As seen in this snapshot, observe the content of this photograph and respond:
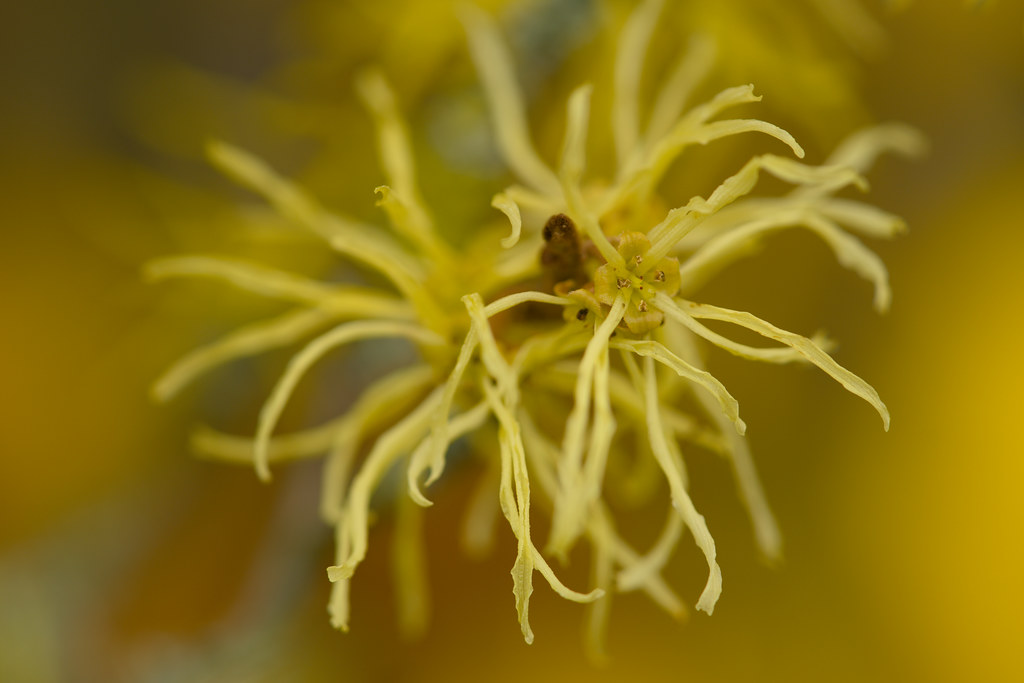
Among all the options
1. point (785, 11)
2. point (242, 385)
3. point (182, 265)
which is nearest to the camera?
point (182, 265)

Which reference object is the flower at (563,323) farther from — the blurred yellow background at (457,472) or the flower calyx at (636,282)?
the blurred yellow background at (457,472)

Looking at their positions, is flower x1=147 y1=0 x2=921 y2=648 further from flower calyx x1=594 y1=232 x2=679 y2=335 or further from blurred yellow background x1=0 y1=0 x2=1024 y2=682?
blurred yellow background x1=0 y1=0 x2=1024 y2=682

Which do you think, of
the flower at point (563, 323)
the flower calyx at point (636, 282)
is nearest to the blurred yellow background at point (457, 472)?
the flower at point (563, 323)

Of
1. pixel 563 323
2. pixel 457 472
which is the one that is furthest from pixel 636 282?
pixel 457 472

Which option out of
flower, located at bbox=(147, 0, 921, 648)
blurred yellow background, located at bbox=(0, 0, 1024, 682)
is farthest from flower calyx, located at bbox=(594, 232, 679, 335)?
blurred yellow background, located at bbox=(0, 0, 1024, 682)

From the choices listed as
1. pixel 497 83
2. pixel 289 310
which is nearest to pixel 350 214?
pixel 289 310

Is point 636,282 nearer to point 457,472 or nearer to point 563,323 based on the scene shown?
point 563,323

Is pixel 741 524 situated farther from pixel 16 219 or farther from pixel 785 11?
pixel 16 219
